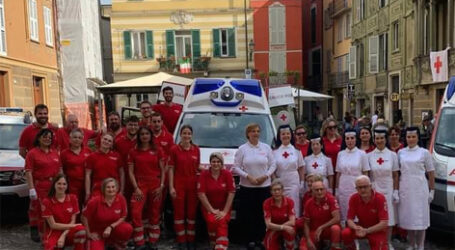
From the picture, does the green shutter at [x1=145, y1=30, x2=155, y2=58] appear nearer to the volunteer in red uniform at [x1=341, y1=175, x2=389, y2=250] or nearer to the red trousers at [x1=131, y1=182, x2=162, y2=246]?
the red trousers at [x1=131, y1=182, x2=162, y2=246]

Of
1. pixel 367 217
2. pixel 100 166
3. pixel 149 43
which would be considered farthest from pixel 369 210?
pixel 149 43

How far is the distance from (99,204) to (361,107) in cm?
2448

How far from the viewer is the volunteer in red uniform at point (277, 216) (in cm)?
555

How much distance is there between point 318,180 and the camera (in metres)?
5.53

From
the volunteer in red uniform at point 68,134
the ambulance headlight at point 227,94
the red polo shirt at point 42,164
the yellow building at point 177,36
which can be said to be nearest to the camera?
the red polo shirt at point 42,164

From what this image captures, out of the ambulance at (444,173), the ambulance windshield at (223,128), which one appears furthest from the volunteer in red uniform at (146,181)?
the ambulance at (444,173)

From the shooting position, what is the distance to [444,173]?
19.8ft

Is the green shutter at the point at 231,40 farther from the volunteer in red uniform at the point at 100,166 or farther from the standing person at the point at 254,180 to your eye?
the volunteer in red uniform at the point at 100,166

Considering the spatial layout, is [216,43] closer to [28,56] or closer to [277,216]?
[28,56]

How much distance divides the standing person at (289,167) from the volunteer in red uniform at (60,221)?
106 inches

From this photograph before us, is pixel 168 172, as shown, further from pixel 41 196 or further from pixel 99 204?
pixel 41 196

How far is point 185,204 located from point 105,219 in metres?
1.14

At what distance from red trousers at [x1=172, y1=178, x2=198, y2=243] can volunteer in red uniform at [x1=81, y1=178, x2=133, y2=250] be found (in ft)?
2.41

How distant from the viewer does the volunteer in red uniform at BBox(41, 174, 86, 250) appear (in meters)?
5.25
